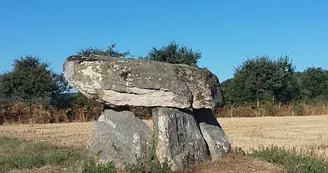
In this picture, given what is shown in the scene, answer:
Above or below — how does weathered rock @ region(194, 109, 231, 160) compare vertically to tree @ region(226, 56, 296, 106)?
below

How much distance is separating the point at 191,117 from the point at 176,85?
2.56ft

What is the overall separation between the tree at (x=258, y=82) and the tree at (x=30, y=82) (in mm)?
18939

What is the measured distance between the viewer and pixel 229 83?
52.1 metres

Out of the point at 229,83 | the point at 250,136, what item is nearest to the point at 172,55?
the point at 229,83

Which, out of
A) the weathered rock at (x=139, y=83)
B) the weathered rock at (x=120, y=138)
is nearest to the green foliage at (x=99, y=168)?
the weathered rock at (x=120, y=138)

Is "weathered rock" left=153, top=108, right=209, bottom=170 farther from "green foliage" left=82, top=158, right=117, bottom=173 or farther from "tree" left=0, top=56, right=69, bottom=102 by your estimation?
"tree" left=0, top=56, right=69, bottom=102

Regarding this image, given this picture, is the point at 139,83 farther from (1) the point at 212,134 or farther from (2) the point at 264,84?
(2) the point at 264,84

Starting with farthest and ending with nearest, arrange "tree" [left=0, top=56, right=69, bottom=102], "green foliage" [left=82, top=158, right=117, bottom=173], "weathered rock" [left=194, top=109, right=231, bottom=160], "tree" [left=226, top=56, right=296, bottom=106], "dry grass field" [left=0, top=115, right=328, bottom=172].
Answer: "tree" [left=226, top=56, right=296, bottom=106], "tree" [left=0, top=56, right=69, bottom=102], "dry grass field" [left=0, top=115, right=328, bottom=172], "weathered rock" [left=194, top=109, right=231, bottom=160], "green foliage" [left=82, top=158, right=117, bottom=173]

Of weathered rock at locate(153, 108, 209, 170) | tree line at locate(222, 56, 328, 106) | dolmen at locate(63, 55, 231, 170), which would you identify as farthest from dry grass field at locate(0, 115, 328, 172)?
tree line at locate(222, 56, 328, 106)

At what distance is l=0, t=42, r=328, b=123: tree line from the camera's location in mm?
37188

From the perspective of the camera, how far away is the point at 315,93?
56344 millimetres

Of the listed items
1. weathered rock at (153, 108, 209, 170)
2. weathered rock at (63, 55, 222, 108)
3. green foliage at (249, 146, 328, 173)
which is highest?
weathered rock at (63, 55, 222, 108)

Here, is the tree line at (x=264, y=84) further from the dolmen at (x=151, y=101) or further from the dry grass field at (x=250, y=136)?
the dolmen at (x=151, y=101)

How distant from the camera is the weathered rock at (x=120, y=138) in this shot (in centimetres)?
870
